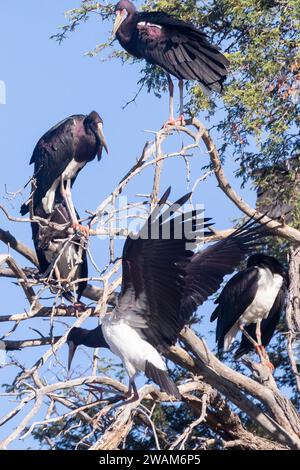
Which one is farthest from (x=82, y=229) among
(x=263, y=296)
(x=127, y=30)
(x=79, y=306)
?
(x=127, y=30)

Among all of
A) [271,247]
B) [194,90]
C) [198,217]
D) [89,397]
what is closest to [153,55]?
[194,90]

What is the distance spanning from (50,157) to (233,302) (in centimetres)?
171

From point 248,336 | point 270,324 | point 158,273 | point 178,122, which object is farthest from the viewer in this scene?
point 270,324

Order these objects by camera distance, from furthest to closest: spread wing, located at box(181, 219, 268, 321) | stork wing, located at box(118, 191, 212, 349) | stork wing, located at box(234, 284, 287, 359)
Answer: stork wing, located at box(234, 284, 287, 359) → spread wing, located at box(181, 219, 268, 321) → stork wing, located at box(118, 191, 212, 349)

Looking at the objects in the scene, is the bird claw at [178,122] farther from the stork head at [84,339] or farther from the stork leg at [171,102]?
the stork head at [84,339]

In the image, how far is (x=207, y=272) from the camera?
7.73 metres

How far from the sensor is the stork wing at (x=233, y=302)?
8.38 metres

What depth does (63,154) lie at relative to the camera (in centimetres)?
862

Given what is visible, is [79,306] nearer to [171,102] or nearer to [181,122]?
[181,122]

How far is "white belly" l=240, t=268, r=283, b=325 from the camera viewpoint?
8.52 meters

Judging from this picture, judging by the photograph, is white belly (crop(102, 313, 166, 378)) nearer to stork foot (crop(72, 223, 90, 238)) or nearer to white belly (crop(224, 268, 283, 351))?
stork foot (crop(72, 223, 90, 238))

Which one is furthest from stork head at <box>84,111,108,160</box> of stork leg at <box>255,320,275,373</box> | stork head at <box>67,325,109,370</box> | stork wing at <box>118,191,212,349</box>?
stork wing at <box>118,191,212,349</box>

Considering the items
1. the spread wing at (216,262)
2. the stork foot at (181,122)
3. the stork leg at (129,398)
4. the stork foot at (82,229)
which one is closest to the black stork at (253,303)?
the spread wing at (216,262)

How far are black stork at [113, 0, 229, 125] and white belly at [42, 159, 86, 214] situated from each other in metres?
0.81
